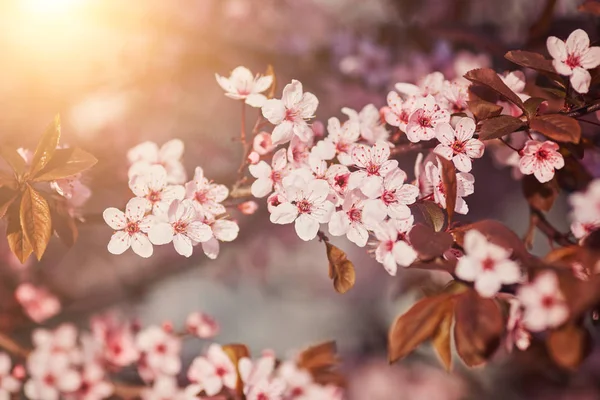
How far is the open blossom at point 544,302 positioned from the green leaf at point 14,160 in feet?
1.59

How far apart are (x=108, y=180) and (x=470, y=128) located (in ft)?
1.68

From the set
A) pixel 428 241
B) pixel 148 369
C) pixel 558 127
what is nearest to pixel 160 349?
pixel 148 369

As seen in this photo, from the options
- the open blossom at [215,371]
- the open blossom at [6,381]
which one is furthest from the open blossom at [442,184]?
the open blossom at [6,381]

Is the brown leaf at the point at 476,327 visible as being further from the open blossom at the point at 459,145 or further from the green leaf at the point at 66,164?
the green leaf at the point at 66,164

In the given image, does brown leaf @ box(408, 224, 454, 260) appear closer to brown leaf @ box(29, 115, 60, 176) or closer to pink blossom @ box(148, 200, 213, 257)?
pink blossom @ box(148, 200, 213, 257)

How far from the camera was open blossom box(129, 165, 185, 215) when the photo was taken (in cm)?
49

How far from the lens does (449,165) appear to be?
0.44 meters

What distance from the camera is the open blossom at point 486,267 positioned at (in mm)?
382

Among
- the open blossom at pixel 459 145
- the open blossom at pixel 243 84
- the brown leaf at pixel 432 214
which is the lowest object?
the brown leaf at pixel 432 214

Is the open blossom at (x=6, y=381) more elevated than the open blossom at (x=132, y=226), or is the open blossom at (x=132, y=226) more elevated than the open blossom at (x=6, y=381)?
the open blossom at (x=132, y=226)

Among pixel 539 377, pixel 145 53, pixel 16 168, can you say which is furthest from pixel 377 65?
pixel 539 377

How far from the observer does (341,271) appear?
1.62ft

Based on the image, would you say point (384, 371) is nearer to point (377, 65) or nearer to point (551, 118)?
point (377, 65)

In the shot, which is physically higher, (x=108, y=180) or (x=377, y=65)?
(x=377, y=65)
